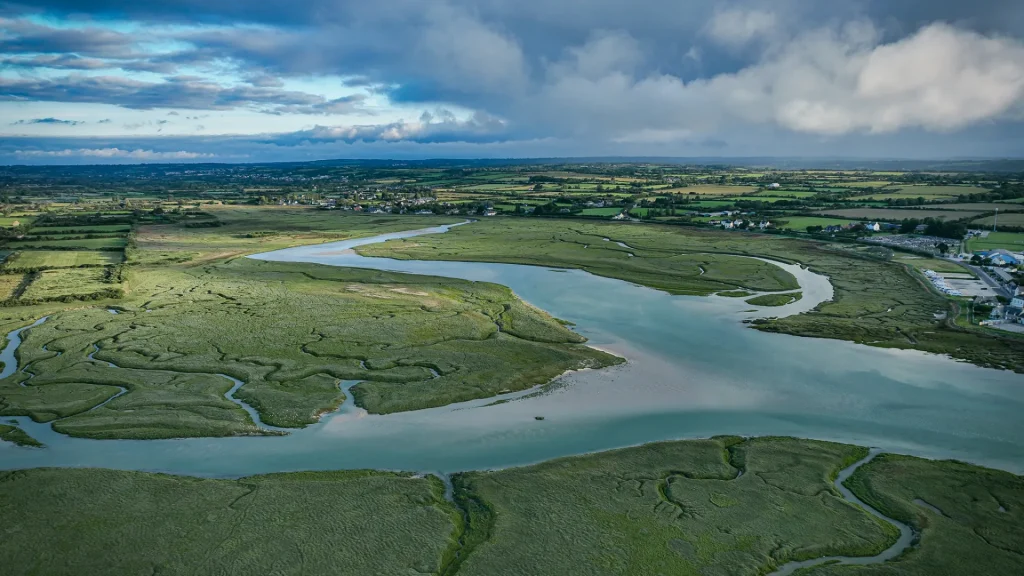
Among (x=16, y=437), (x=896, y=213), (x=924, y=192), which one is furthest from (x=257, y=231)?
(x=924, y=192)

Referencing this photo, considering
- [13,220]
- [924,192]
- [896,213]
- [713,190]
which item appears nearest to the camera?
[896,213]

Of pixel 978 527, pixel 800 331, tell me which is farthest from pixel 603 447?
pixel 800 331

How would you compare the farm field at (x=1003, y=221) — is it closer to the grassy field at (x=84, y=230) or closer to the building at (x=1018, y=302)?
→ the building at (x=1018, y=302)

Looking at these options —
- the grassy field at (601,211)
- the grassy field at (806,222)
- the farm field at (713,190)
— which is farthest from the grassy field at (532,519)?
the farm field at (713,190)

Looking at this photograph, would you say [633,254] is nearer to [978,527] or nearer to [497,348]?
[497,348]

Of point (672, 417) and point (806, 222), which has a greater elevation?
point (806, 222)

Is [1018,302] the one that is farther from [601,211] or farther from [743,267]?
[601,211]

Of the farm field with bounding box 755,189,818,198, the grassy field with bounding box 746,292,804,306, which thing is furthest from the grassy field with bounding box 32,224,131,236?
the farm field with bounding box 755,189,818,198
